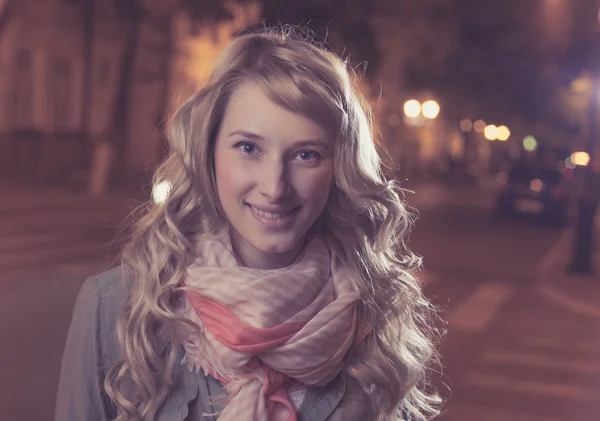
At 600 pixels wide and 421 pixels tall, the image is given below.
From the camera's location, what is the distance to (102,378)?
7.93 feet

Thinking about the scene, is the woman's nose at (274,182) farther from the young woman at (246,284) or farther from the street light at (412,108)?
the street light at (412,108)

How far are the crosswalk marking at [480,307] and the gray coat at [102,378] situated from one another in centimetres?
790

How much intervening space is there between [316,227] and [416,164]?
42032mm

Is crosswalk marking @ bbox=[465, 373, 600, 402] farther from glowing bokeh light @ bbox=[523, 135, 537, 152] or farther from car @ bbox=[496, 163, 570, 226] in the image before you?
glowing bokeh light @ bbox=[523, 135, 537, 152]

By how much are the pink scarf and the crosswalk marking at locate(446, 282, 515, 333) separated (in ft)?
25.6

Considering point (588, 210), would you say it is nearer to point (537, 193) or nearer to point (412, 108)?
point (537, 193)

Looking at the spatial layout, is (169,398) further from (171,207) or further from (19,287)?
(19,287)

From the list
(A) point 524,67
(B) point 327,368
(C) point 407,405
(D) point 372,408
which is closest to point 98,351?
(B) point 327,368

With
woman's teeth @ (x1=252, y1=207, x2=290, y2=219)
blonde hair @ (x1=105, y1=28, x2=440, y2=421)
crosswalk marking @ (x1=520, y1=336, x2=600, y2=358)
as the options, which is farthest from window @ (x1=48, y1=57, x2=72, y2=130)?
woman's teeth @ (x1=252, y1=207, x2=290, y2=219)

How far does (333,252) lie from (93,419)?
0.82 meters

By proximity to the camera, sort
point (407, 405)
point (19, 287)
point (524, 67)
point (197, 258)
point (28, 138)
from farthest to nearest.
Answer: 1. point (524, 67)
2. point (28, 138)
3. point (19, 287)
4. point (407, 405)
5. point (197, 258)

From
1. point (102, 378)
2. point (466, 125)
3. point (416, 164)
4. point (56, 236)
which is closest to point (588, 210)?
point (56, 236)

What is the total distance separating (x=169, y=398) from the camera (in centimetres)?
243

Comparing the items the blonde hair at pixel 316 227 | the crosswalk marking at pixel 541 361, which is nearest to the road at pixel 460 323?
the crosswalk marking at pixel 541 361
